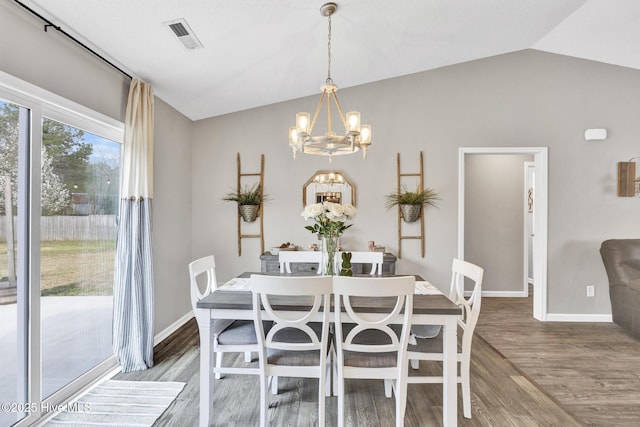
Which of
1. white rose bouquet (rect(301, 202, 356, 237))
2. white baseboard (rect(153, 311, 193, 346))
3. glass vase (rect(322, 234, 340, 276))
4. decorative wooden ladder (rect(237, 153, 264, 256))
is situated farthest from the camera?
decorative wooden ladder (rect(237, 153, 264, 256))

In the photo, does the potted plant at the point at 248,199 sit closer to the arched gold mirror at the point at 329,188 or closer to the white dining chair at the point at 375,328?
the arched gold mirror at the point at 329,188

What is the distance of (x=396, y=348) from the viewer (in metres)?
1.77

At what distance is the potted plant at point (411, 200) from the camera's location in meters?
3.82

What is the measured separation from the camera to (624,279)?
343cm

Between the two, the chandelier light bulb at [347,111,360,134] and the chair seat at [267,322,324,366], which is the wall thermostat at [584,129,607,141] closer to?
the chandelier light bulb at [347,111,360,134]

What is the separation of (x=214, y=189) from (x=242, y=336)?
7.96 ft

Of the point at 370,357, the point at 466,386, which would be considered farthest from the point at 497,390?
the point at 370,357

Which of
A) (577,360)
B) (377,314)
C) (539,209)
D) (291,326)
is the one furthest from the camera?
(539,209)

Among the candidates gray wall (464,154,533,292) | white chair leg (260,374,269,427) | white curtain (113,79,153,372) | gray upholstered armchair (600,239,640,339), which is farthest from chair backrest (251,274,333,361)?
gray wall (464,154,533,292)

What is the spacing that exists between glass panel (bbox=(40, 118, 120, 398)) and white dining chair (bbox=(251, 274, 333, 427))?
1.44 metres

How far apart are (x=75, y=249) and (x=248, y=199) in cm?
187

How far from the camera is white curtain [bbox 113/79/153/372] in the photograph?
260 centimetres

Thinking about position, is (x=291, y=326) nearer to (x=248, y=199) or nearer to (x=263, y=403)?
(x=263, y=403)

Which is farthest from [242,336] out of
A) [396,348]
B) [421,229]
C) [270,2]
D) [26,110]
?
[421,229]
